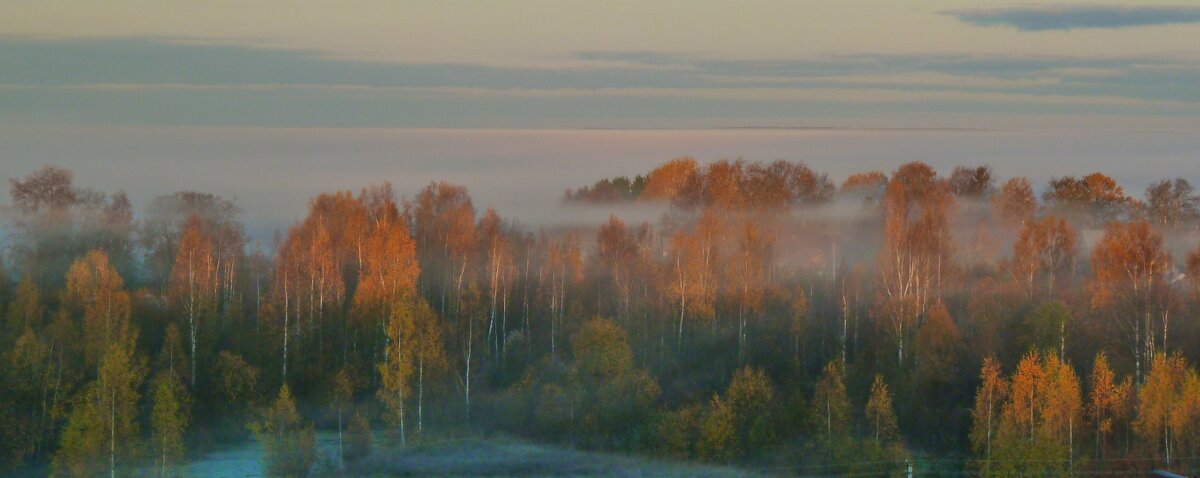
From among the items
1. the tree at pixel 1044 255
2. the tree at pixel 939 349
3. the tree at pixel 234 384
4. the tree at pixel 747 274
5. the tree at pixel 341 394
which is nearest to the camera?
the tree at pixel 939 349

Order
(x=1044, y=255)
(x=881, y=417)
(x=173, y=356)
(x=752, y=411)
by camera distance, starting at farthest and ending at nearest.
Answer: (x=1044, y=255)
(x=173, y=356)
(x=752, y=411)
(x=881, y=417)

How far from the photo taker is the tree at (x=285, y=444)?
38875mm

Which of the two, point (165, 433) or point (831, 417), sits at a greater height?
point (831, 417)

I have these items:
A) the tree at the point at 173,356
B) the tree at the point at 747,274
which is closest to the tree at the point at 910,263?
the tree at the point at 747,274

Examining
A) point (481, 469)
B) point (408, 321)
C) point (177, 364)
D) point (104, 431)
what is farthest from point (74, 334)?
point (481, 469)

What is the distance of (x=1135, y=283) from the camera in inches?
1865

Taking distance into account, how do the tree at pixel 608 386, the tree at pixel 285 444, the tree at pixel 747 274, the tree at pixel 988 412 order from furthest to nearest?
the tree at pixel 747 274
the tree at pixel 608 386
the tree at pixel 988 412
the tree at pixel 285 444

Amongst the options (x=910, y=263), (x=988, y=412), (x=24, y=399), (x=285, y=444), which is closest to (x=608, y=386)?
(x=285, y=444)

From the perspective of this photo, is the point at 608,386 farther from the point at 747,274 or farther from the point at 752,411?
the point at 747,274

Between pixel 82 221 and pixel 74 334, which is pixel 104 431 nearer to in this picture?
pixel 74 334

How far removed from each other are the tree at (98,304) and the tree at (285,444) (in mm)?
7049

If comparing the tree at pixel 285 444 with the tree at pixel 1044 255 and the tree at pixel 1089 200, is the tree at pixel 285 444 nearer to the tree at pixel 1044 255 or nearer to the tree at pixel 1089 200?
the tree at pixel 1044 255

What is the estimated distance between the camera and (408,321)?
4438 cm

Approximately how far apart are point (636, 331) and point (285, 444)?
16074mm
